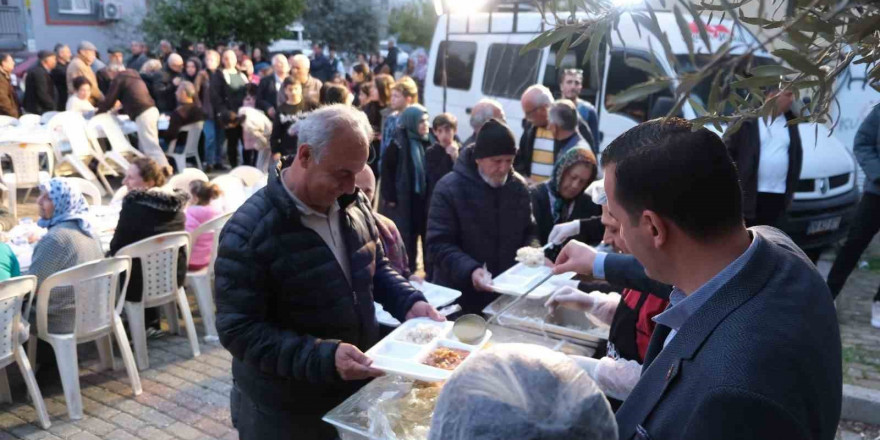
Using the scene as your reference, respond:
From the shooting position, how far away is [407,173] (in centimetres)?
595

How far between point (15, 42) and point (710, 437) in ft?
77.9

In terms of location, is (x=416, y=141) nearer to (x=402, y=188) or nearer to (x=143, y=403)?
(x=402, y=188)

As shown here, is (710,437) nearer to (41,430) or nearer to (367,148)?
(367,148)

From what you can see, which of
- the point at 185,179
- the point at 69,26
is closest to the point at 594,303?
the point at 185,179

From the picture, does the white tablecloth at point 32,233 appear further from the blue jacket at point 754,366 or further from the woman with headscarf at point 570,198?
the blue jacket at point 754,366

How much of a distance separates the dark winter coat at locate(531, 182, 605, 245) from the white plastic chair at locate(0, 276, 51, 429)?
307 cm

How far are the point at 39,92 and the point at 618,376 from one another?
39.7 ft

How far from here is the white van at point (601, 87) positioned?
668 centimetres

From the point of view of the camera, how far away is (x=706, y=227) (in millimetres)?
1376

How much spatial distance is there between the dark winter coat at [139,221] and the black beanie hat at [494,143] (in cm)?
245

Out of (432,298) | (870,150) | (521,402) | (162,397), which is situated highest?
(521,402)

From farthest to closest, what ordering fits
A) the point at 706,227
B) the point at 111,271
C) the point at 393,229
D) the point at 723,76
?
the point at 111,271 → the point at 393,229 → the point at 706,227 → the point at 723,76

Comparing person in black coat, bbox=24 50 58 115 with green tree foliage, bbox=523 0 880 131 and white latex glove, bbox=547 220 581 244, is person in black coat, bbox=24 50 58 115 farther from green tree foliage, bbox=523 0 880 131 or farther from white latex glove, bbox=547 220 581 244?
green tree foliage, bbox=523 0 880 131

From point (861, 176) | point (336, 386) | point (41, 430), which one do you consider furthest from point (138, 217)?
point (861, 176)
